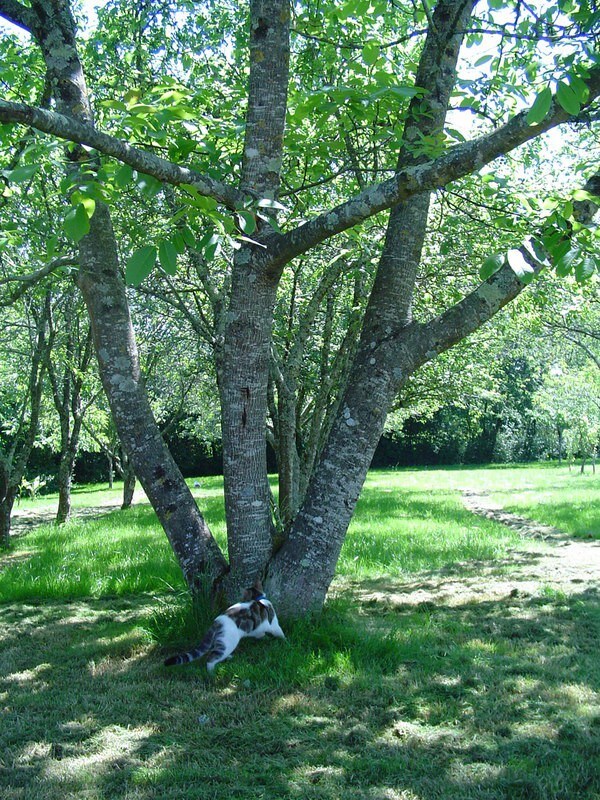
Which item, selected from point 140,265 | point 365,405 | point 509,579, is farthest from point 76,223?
point 509,579

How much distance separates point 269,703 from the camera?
390cm

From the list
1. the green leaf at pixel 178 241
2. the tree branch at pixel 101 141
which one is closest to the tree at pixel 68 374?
the tree branch at pixel 101 141

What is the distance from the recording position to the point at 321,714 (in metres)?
3.78

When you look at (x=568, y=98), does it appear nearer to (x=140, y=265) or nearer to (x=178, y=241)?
(x=178, y=241)

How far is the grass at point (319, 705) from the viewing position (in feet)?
10.1

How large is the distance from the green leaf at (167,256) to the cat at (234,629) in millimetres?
2549

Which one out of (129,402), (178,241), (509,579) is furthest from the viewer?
(509,579)

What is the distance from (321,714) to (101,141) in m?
3.39

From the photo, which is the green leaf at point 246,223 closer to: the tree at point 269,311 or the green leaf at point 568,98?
the tree at point 269,311

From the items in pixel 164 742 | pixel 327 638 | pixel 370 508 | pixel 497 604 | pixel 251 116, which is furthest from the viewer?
pixel 370 508

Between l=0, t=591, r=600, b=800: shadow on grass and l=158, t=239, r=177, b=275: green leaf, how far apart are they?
7.60 feet

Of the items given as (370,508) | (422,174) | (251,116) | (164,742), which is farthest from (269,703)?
(370,508)

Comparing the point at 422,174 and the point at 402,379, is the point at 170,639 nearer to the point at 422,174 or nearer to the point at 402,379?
the point at 402,379

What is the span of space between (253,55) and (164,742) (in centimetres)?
466
